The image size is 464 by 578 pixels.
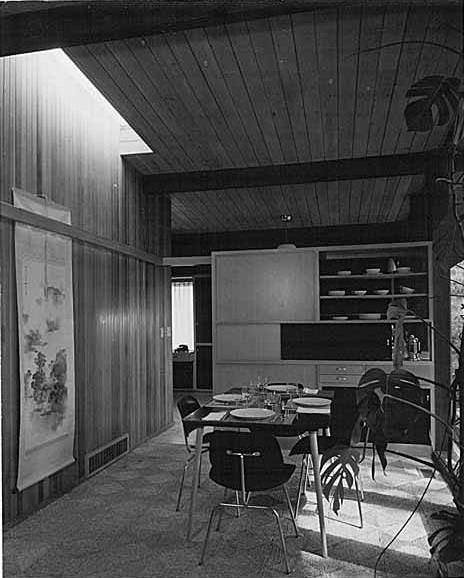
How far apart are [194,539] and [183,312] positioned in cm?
505

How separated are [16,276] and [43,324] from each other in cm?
41

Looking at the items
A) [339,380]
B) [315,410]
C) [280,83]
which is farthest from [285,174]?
[315,410]

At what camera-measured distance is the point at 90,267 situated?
13.2 feet

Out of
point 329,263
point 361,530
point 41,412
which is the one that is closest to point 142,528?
point 41,412

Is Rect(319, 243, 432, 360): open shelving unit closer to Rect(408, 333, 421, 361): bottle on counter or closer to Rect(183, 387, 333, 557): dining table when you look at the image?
Rect(408, 333, 421, 361): bottle on counter

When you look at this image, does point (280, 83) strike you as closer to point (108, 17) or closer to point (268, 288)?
point (108, 17)

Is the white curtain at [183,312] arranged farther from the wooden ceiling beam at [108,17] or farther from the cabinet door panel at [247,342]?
the wooden ceiling beam at [108,17]

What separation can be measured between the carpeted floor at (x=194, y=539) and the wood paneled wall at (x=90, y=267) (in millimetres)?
289

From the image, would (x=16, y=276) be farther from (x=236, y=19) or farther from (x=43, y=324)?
(x=236, y=19)

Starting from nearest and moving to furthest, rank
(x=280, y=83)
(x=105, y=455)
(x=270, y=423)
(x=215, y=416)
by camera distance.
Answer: (x=270, y=423) < (x=215, y=416) < (x=280, y=83) < (x=105, y=455)

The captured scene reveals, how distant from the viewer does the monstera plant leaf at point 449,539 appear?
61.7 inches

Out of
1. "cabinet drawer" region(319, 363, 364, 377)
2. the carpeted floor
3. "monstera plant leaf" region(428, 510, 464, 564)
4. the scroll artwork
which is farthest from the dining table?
"cabinet drawer" region(319, 363, 364, 377)

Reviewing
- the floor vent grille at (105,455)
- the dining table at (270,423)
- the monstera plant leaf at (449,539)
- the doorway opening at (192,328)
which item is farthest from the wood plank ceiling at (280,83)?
the doorway opening at (192,328)

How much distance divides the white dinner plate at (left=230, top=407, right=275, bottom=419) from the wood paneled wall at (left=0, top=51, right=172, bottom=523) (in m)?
1.25
